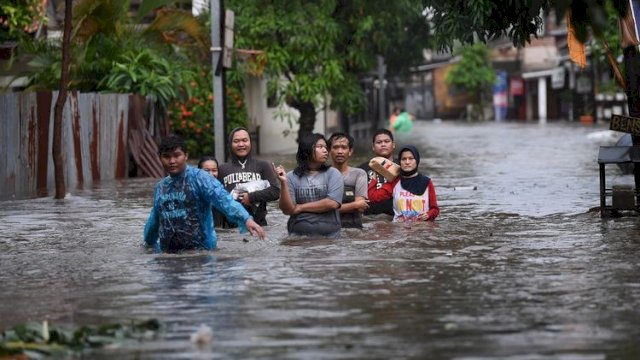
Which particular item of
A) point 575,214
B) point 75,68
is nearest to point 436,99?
point 75,68

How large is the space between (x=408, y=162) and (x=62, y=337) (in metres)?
7.69

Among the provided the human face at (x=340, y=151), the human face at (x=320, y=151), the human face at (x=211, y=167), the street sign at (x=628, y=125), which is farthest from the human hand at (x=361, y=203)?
the street sign at (x=628, y=125)

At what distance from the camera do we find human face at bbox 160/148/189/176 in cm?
1320

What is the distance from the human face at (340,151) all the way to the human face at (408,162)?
0.78m

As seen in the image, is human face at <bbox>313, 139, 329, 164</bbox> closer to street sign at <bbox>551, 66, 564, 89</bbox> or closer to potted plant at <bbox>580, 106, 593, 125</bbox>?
potted plant at <bbox>580, 106, 593, 125</bbox>

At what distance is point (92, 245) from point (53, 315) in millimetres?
5264

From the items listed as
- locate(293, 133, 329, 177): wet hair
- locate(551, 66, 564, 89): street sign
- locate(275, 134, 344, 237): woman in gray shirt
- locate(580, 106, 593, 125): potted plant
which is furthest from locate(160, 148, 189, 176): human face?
locate(551, 66, 564, 89): street sign

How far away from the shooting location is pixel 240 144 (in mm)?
15883

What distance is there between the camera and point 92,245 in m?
15.3

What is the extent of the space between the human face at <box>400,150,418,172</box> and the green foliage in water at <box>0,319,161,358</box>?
7095 mm

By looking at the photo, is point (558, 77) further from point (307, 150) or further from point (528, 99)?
point (307, 150)

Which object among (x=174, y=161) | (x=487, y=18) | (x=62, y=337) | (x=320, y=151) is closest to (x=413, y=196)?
(x=320, y=151)

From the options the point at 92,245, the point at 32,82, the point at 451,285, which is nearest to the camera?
the point at 451,285

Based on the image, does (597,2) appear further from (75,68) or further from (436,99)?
(436,99)
